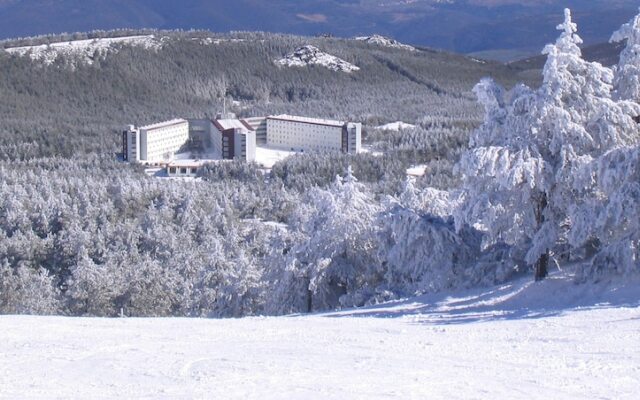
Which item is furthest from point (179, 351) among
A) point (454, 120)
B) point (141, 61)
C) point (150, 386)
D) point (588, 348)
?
Answer: point (141, 61)

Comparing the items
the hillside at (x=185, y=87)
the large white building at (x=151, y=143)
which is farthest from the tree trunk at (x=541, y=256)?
the hillside at (x=185, y=87)

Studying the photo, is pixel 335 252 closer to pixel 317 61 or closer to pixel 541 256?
pixel 541 256

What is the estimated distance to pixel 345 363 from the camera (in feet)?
56.0

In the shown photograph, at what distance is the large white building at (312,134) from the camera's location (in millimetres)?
118750

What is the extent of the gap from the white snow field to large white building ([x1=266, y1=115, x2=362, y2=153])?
94.6 m

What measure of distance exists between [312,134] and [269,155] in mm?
5966

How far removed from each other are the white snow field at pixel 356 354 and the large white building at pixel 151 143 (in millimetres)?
93727

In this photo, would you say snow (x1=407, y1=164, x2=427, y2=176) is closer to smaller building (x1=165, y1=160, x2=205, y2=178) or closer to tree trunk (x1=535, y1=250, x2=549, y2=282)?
smaller building (x1=165, y1=160, x2=205, y2=178)

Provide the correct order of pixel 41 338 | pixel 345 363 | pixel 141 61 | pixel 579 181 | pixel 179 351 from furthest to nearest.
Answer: pixel 141 61 < pixel 579 181 < pixel 41 338 < pixel 179 351 < pixel 345 363

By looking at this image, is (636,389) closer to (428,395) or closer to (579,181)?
(428,395)

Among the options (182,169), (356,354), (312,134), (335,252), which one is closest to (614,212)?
(356,354)

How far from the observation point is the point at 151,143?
119 metres

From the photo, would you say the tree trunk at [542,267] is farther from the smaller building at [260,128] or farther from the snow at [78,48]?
the snow at [78,48]

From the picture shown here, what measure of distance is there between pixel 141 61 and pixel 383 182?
103 meters
